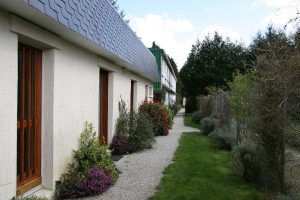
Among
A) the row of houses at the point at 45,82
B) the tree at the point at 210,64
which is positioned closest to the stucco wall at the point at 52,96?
the row of houses at the point at 45,82

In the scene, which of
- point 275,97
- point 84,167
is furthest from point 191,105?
point 275,97

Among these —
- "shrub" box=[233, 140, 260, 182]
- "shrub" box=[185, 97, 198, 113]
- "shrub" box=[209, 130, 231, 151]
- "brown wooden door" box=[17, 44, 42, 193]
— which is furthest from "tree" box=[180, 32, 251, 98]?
"brown wooden door" box=[17, 44, 42, 193]

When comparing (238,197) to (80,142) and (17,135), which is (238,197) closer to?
(80,142)

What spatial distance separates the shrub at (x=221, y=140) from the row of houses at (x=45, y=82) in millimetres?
5376

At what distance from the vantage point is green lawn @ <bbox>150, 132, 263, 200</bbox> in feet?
22.2

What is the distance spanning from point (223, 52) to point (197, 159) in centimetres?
2954

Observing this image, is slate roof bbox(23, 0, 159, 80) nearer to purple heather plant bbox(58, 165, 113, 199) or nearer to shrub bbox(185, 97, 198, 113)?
purple heather plant bbox(58, 165, 113, 199)

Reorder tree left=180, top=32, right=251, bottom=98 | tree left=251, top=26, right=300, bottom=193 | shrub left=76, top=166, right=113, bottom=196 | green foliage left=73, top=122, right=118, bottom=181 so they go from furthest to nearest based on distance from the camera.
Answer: tree left=180, top=32, right=251, bottom=98 → green foliage left=73, top=122, right=118, bottom=181 → shrub left=76, top=166, right=113, bottom=196 → tree left=251, top=26, right=300, bottom=193

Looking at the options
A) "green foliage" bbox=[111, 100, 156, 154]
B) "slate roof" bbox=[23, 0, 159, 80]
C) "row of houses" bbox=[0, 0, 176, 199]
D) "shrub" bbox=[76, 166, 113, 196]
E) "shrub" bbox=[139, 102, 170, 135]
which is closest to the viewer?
"row of houses" bbox=[0, 0, 176, 199]

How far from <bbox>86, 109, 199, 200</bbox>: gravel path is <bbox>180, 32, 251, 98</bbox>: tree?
2615cm

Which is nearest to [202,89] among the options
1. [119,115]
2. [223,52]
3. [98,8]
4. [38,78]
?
[223,52]

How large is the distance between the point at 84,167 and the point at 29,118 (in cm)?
187

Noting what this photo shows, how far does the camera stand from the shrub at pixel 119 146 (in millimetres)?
11078

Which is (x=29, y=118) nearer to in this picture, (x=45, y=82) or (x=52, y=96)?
(x=52, y=96)
